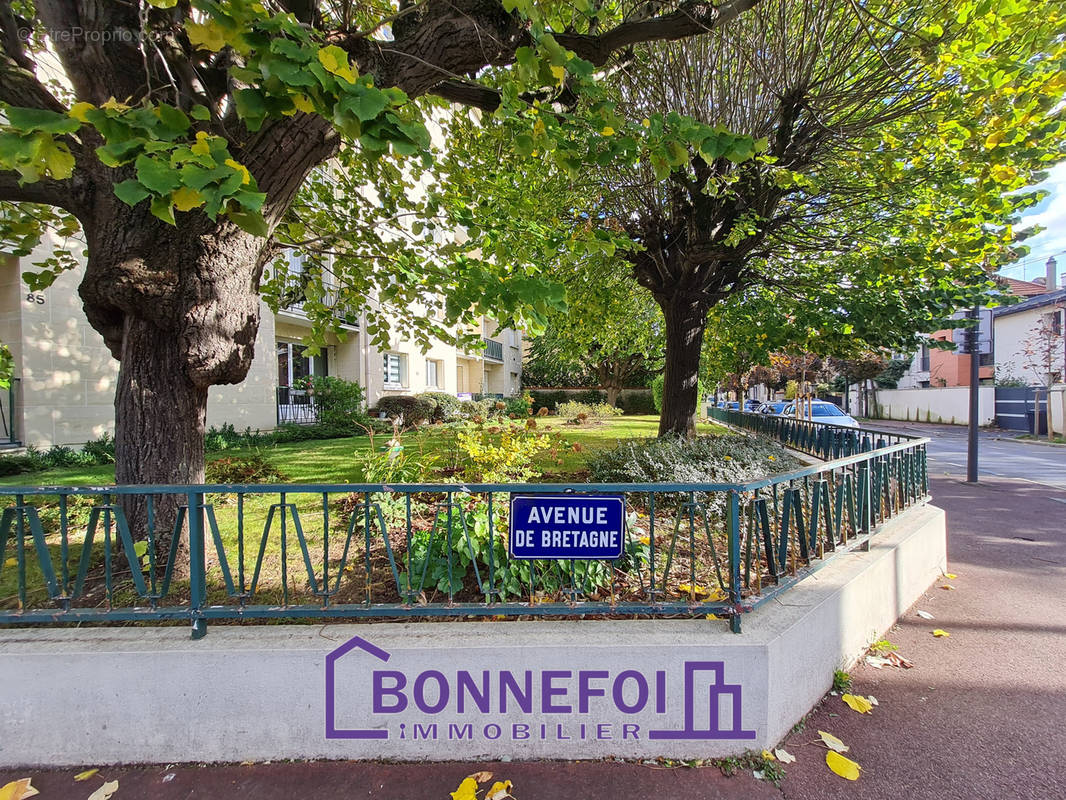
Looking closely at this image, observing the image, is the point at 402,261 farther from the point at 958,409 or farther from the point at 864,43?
the point at 958,409

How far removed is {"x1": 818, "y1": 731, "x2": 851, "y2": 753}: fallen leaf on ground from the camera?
7.22ft

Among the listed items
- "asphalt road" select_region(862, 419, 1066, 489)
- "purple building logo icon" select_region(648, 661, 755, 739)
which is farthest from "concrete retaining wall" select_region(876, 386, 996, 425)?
"purple building logo icon" select_region(648, 661, 755, 739)

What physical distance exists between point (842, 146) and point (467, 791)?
7.42 meters

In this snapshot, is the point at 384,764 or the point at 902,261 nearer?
the point at 384,764

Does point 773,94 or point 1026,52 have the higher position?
point 773,94

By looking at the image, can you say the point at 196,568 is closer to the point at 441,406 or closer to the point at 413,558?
the point at 413,558

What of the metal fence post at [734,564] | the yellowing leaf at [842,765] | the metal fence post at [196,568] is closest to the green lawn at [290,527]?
the metal fence post at [196,568]

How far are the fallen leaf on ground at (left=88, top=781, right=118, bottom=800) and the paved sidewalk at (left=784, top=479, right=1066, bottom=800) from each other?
288 cm

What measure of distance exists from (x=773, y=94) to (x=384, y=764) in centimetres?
743

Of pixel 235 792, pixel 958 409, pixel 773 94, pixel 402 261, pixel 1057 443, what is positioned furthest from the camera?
pixel 958 409

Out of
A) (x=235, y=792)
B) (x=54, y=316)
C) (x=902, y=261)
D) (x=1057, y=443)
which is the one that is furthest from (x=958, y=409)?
(x=54, y=316)

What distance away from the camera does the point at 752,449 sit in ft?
19.5

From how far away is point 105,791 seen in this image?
1.99 metres

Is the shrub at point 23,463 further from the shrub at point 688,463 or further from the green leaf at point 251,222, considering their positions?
the shrub at point 688,463
